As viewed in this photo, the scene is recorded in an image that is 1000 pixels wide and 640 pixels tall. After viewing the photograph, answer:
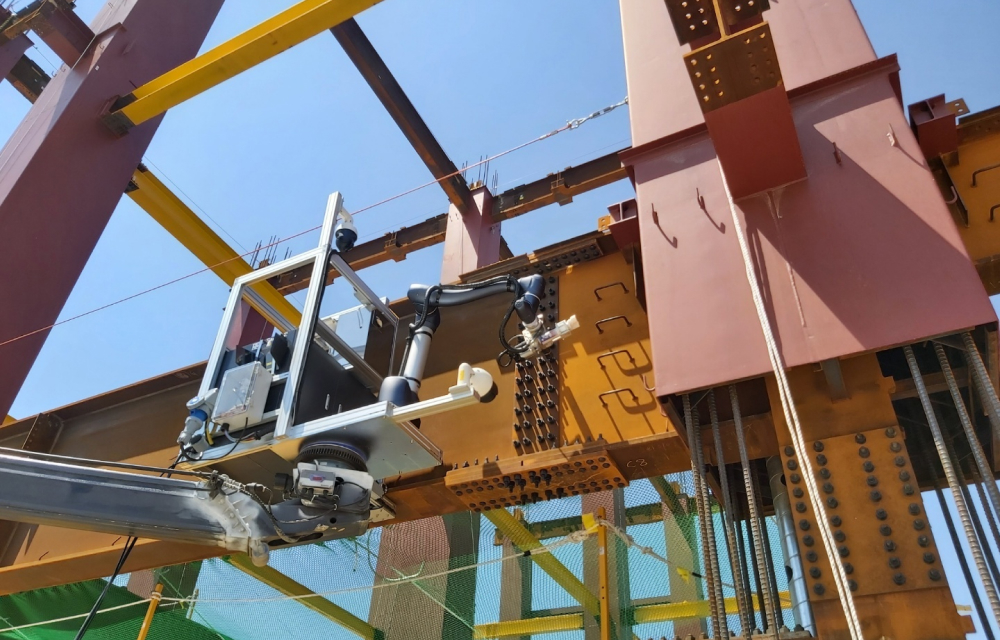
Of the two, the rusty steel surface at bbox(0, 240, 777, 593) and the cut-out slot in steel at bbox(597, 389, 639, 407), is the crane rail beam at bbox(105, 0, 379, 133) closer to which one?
the rusty steel surface at bbox(0, 240, 777, 593)

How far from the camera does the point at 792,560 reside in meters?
3.82

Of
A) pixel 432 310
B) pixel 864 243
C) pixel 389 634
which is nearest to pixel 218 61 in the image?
pixel 432 310

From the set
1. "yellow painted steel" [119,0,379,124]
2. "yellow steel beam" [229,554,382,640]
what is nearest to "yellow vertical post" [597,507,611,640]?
"yellow steel beam" [229,554,382,640]

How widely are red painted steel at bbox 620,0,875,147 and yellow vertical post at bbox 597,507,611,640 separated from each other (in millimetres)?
2993

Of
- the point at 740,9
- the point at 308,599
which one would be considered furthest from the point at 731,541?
the point at 308,599

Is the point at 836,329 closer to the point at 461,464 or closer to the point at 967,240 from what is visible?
the point at 967,240

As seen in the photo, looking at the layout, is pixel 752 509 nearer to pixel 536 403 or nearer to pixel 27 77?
pixel 536 403

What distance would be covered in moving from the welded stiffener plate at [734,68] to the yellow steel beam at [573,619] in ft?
11.8

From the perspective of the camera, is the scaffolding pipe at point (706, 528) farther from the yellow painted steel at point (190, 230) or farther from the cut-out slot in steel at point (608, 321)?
the yellow painted steel at point (190, 230)

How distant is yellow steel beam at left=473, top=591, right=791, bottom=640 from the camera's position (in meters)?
5.31

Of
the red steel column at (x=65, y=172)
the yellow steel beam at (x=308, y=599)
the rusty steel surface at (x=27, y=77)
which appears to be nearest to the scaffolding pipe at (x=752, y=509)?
the yellow steel beam at (x=308, y=599)

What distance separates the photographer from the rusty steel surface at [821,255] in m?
3.63

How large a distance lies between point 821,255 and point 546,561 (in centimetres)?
381

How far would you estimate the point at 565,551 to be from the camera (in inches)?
238
